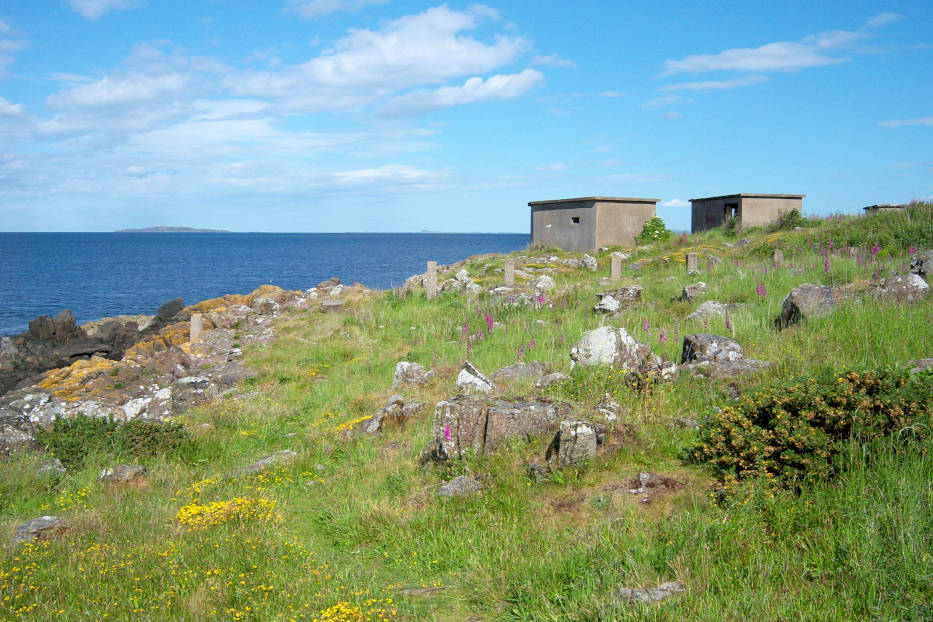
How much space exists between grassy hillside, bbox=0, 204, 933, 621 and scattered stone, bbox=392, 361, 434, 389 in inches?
21.6

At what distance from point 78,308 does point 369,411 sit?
40508mm

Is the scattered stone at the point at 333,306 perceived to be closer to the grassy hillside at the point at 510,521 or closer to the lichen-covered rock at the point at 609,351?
the grassy hillside at the point at 510,521

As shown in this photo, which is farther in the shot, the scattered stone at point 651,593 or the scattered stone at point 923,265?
the scattered stone at point 923,265

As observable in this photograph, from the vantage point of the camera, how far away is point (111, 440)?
8531 mm

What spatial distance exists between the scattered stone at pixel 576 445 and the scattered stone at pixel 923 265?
8180 millimetres

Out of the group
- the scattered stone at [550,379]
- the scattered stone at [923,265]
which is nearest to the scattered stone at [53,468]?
the scattered stone at [550,379]

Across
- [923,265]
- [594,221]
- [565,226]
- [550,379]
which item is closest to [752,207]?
[594,221]

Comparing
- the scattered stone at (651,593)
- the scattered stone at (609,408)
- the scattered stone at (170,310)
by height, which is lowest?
the scattered stone at (170,310)

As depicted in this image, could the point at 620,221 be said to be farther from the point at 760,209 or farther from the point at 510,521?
the point at 510,521

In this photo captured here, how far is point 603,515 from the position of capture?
478cm

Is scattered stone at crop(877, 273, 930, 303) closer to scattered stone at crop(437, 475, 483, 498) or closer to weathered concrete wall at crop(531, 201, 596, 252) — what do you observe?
scattered stone at crop(437, 475, 483, 498)

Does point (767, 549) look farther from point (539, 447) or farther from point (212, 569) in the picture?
point (212, 569)

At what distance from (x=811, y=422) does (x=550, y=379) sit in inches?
134

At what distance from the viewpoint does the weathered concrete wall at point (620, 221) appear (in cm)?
2848
